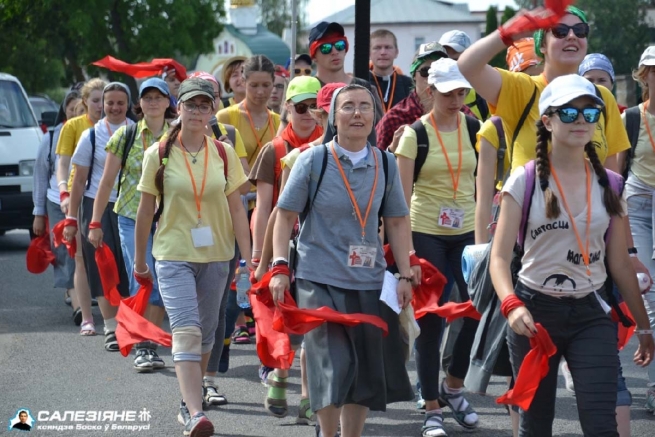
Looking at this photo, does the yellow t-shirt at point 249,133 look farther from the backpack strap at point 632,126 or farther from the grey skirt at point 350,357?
the grey skirt at point 350,357

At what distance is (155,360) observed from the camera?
352 inches

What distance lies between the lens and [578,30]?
5.50m

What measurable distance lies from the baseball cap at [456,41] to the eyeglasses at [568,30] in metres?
2.58

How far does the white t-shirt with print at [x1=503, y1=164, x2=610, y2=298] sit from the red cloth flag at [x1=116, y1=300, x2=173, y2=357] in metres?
2.75

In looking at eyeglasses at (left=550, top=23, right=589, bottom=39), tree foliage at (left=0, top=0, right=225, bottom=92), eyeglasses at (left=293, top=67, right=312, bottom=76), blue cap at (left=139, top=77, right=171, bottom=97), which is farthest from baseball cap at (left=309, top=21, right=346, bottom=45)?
tree foliage at (left=0, top=0, right=225, bottom=92)

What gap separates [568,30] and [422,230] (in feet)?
6.24

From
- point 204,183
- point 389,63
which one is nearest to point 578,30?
point 204,183

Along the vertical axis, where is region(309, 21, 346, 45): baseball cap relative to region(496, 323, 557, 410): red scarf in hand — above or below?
above

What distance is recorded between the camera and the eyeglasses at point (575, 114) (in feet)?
16.2

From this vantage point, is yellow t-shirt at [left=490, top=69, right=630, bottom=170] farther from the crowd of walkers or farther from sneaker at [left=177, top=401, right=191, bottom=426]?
sneaker at [left=177, top=401, right=191, bottom=426]

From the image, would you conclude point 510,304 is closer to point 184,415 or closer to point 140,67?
point 184,415

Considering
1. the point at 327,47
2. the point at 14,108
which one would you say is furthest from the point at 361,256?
the point at 14,108

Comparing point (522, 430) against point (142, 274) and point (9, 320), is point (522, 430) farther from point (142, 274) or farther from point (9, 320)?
point (9, 320)

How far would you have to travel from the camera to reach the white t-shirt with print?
4.97m
